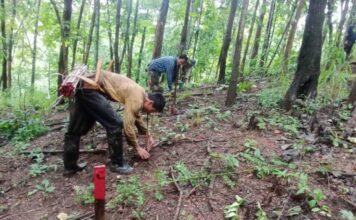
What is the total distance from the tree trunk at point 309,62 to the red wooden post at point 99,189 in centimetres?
431

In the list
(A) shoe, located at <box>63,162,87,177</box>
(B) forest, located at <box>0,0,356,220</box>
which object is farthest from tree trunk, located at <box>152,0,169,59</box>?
(A) shoe, located at <box>63,162,87,177</box>

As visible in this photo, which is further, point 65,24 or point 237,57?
point 65,24

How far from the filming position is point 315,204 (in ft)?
12.0

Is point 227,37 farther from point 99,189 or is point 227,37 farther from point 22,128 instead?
point 99,189

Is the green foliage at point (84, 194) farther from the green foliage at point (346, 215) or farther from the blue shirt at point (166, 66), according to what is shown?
the blue shirt at point (166, 66)

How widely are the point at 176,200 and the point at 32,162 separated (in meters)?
2.76

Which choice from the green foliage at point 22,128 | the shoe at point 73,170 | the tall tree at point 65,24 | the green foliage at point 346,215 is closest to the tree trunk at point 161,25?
the tall tree at point 65,24

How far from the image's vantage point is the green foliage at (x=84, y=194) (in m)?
4.08

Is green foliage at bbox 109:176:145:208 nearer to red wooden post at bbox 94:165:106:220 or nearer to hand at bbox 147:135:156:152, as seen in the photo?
red wooden post at bbox 94:165:106:220

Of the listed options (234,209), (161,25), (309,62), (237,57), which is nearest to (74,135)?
(234,209)

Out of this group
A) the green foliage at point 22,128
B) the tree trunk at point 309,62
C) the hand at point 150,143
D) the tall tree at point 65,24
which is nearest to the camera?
the hand at point 150,143

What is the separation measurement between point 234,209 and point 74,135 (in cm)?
245

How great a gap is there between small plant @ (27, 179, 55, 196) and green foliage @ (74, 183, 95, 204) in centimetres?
40

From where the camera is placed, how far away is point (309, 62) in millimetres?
6363
